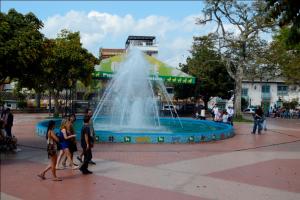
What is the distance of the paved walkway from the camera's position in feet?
32.9

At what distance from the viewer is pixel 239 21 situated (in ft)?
135

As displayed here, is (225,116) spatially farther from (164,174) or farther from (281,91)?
(281,91)

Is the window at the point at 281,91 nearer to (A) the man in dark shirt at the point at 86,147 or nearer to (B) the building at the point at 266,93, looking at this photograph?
(B) the building at the point at 266,93

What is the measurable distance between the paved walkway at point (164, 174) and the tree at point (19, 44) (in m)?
2.78

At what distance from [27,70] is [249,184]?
27.3 feet

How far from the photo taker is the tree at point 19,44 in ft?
46.5

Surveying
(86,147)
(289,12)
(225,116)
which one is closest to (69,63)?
(225,116)

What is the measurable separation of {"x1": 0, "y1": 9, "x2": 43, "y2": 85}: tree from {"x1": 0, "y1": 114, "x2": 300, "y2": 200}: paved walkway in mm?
2785

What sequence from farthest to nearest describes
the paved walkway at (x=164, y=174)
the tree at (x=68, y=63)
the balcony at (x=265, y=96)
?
the balcony at (x=265, y=96) < the tree at (x=68, y=63) < the paved walkway at (x=164, y=174)

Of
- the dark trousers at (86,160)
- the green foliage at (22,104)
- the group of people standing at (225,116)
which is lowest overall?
the dark trousers at (86,160)

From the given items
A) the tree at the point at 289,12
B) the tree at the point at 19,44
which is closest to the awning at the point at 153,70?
the tree at the point at 19,44

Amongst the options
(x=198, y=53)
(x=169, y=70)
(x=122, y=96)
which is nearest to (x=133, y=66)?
(x=122, y=96)

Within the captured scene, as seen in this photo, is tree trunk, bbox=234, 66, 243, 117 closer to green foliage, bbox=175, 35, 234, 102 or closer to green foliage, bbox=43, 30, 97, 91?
green foliage, bbox=175, 35, 234, 102

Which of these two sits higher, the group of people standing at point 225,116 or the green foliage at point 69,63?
the green foliage at point 69,63
